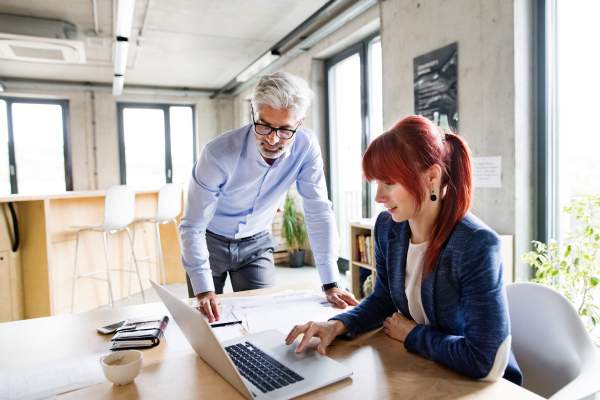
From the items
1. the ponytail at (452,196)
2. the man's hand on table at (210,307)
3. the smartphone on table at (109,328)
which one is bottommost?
the smartphone on table at (109,328)

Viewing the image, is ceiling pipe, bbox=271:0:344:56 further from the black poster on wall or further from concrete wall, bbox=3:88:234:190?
concrete wall, bbox=3:88:234:190

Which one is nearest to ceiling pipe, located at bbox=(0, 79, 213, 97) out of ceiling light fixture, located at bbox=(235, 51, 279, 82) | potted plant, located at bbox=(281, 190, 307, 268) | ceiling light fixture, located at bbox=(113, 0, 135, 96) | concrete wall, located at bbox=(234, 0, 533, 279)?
ceiling light fixture, located at bbox=(113, 0, 135, 96)

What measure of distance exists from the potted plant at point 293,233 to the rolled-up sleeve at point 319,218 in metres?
3.87

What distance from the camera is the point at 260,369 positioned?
956mm

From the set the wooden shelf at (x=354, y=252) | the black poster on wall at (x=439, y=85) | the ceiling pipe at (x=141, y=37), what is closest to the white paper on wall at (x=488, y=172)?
the black poster on wall at (x=439, y=85)

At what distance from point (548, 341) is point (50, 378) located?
4.33 ft

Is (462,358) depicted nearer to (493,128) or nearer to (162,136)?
(493,128)

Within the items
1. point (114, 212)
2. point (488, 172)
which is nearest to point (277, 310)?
point (488, 172)

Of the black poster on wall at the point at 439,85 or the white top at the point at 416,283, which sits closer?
the white top at the point at 416,283

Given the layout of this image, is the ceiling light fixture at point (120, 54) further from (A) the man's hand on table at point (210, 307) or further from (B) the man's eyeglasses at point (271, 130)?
(A) the man's hand on table at point (210, 307)

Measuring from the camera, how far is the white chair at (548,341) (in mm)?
1113

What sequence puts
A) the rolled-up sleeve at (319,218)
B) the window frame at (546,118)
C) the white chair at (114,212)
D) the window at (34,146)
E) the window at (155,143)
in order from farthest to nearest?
the window at (155,143)
the window at (34,146)
the white chair at (114,212)
the window frame at (546,118)
the rolled-up sleeve at (319,218)

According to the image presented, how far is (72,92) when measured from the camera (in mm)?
7426

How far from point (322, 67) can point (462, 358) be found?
4.98 m
